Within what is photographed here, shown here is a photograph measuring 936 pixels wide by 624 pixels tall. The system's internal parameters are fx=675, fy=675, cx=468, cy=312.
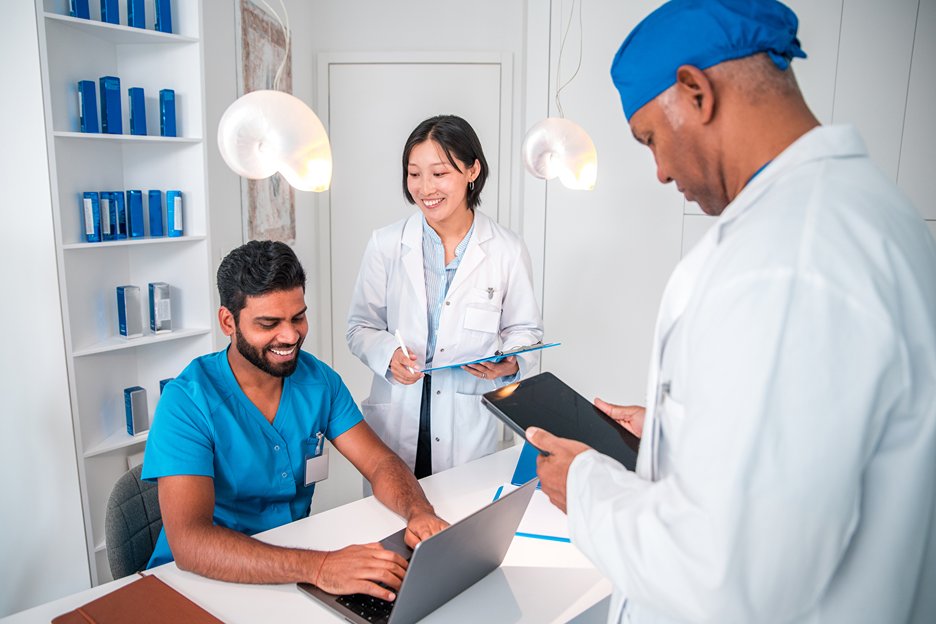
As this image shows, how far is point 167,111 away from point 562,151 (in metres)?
1.63

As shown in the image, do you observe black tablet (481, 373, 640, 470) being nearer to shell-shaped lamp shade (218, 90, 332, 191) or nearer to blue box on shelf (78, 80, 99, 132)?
shell-shaped lamp shade (218, 90, 332, 191)

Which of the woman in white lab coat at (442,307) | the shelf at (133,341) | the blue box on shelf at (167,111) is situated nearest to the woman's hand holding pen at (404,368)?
the woman in white lab coat at (442,307)

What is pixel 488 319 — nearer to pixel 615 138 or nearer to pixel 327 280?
pixel 615 138

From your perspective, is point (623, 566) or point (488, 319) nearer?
point (623, 566)

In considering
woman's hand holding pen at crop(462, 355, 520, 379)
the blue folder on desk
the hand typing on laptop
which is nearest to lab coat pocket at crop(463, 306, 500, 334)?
woman's hand holding pen at crop(462, 355, 520, 379)

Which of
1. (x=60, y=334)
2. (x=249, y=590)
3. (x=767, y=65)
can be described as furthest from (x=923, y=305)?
(x=60, y=334)

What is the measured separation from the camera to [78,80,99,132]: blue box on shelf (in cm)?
241

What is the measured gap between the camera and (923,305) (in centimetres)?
71

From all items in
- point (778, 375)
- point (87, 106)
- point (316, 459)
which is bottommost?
point (316, 459)

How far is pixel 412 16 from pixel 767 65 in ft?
11.6

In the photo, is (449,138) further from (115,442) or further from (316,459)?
(115,442)

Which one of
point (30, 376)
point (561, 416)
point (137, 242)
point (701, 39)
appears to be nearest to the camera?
point (701, 39)

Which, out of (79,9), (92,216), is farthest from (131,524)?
(79,9)

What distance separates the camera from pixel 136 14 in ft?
8.34
